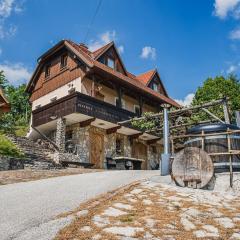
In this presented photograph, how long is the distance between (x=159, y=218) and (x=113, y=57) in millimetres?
21618

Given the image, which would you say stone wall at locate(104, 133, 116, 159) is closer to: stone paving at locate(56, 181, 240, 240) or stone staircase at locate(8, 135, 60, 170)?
stone staircase at locate(8, 135, 60, 170)

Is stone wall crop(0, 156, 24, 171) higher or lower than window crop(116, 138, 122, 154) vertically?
lower

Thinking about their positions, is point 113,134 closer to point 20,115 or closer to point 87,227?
point 87,227

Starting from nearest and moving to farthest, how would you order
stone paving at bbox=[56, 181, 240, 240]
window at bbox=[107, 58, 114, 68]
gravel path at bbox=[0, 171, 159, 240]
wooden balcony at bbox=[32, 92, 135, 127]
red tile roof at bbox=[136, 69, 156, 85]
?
stone paving at bbox=[56, 181, 240, 240], gravel path at bbox=[0, 171, 159, 240], wooden balcony at bbox=[32, 92, 135, 127], window at bbox=[107, 58, 114, 68], red tile roof at bbox=[136, 69, 156, 85]

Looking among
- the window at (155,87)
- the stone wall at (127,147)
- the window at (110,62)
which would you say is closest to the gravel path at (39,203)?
the stone wall at (127,147)

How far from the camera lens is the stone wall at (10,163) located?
52.5ft

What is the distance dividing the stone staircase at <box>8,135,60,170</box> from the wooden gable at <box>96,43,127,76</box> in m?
7.55

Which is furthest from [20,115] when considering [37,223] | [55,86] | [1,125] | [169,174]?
[37,223]

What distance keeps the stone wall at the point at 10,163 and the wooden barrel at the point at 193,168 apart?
9.05m

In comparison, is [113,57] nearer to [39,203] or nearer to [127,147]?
[127,147]

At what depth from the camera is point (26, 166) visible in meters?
17.2

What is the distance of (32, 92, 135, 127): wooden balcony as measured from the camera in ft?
68.3

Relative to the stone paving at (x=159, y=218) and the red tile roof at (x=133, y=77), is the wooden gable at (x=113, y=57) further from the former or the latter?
the stone paving at (x=159, y=218)

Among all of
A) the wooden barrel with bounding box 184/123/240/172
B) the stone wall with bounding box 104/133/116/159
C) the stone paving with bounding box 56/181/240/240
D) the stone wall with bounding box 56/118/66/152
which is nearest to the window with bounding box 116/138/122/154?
the stone wall with bounding box 104/133/116/159
